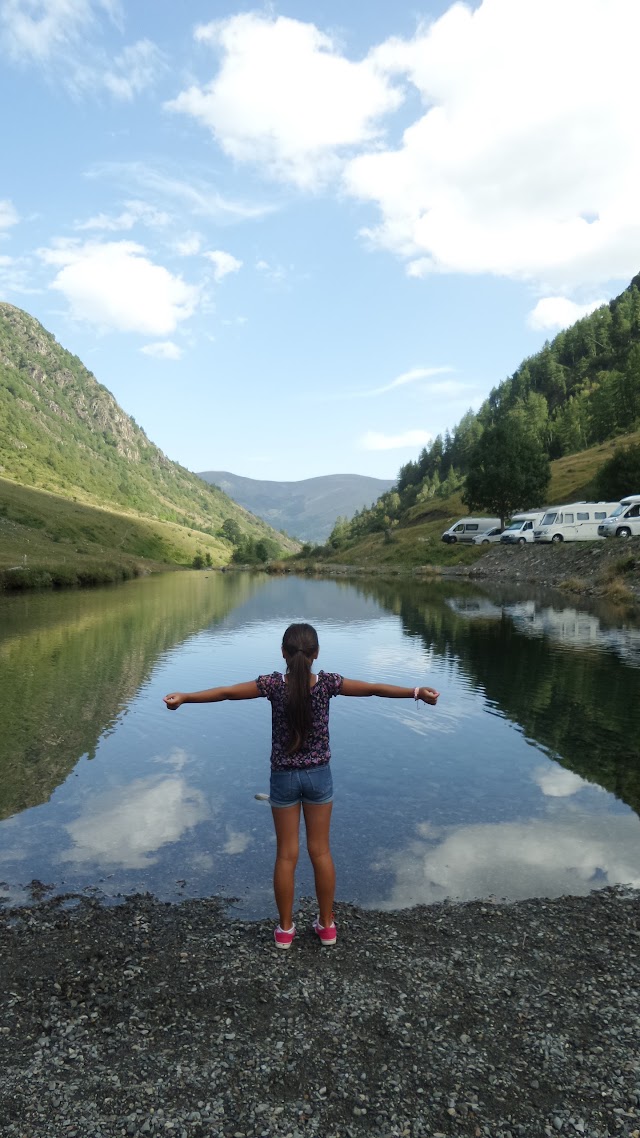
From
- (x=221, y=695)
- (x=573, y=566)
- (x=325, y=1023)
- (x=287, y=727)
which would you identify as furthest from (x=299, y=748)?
(x=573, y=566)

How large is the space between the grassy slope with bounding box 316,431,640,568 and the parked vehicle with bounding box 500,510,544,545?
480 cm

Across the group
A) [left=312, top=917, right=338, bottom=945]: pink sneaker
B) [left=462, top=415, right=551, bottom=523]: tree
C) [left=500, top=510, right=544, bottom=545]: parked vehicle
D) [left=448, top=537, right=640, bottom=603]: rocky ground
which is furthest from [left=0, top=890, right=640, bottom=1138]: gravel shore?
[left=462, top=415, right=551, bottom=523]: tree

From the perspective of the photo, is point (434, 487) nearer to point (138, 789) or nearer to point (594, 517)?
point (594, 517)

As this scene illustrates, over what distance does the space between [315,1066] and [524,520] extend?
7811 cm

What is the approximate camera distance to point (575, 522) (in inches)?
2734

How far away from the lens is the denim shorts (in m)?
7.73

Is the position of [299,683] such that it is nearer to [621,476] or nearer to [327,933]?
[327,933]

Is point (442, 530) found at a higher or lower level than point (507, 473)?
lower

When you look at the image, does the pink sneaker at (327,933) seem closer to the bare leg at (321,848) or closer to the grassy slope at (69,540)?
the bare leg at (321,848)

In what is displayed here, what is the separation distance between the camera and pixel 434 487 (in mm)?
193875

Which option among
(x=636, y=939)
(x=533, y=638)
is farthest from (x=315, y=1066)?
(x=533, y=638)

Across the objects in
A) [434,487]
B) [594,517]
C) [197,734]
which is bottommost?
[197,734]

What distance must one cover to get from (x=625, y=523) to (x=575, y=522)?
13831 millimetres

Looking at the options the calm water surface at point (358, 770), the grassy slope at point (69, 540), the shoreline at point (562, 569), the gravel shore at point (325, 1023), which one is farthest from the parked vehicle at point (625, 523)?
the grassy slope at point (69, 540)
